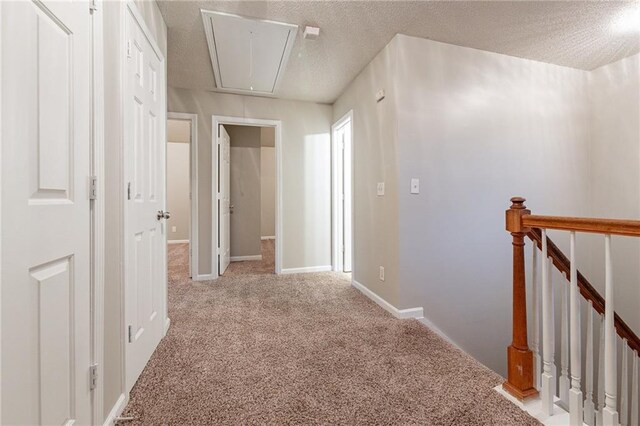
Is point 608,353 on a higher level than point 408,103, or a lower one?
lower

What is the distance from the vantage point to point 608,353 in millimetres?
1132

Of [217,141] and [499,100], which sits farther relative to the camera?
[217,141]

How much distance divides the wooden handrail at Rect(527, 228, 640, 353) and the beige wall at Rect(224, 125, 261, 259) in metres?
4.03

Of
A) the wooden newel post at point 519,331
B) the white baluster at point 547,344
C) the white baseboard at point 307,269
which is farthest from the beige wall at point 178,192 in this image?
the white baluster at point 547,344

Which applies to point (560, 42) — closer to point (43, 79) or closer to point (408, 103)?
point (408, 103)

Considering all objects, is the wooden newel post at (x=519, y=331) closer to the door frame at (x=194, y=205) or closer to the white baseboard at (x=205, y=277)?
the white baseboard at (x=205, y=277)

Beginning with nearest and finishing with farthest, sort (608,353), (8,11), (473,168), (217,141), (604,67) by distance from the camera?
(8,11), (608,353), (473,168), (604,67), (217,141)

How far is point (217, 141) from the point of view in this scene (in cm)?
354

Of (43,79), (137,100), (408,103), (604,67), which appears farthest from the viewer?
(604,67)

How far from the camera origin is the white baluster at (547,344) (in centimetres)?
128

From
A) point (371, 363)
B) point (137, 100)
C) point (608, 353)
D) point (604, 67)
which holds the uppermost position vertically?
point (604, 67)

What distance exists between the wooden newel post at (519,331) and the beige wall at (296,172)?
8.73ft

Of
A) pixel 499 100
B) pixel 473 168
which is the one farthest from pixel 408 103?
pixel 499 100

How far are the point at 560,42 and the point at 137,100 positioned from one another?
3412 mm
